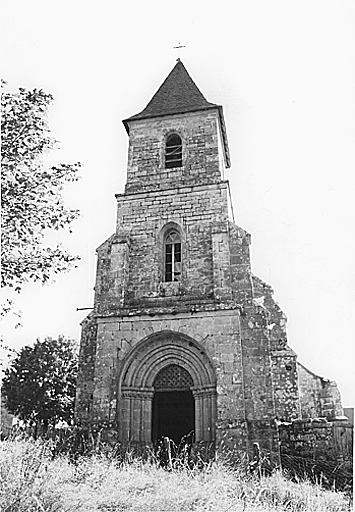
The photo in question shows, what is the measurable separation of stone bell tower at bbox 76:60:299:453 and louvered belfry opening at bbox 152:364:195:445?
0.10 feet

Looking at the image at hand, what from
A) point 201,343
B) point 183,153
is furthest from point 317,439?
point 183,153

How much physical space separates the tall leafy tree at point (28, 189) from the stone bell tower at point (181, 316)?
442cm

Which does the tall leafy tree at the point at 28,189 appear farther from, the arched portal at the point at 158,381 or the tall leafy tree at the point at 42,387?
the tall leafy tree at the point at 42,387

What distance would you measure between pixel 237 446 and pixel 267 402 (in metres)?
1.27

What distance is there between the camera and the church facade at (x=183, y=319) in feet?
37.9

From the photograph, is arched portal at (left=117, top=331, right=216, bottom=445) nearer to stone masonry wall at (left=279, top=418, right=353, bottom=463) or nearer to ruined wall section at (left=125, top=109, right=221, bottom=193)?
stone masonry wall at (left=279, top=418, right=353, bottom=463)

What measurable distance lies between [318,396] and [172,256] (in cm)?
657

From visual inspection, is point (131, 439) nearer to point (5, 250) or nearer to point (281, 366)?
point (281, 366)

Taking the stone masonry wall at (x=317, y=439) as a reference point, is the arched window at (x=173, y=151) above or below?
above

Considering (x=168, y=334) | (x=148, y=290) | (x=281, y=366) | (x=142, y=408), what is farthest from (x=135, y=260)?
(x=281, y=366)

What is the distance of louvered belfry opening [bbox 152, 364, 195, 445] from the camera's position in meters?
12.3

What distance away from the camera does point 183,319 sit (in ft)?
40.1

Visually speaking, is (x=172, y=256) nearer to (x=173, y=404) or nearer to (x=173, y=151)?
(x=173, y=151)

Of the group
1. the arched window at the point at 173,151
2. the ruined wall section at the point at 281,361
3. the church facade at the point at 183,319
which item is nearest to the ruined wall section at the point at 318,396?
the church facade at the point at 183,319
